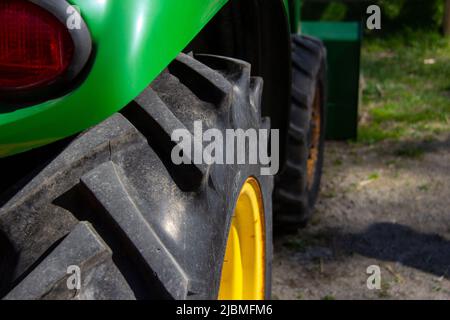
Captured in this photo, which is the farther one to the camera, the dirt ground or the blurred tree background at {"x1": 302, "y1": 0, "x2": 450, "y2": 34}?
the blurred tree background at {"x1": 302, "y1": 0, "x2": 450, "y2": 34}

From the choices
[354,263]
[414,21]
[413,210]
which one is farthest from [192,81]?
[414,21]

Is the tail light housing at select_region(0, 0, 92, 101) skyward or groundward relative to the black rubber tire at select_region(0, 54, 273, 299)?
skyward

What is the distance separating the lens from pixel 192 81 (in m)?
1.20

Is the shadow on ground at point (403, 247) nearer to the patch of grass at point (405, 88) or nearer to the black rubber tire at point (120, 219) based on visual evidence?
the patch of grass at point (405, 88)

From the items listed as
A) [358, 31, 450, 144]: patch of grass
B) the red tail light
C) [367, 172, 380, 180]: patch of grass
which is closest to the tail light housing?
the red tail light

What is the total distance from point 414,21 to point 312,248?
3.29 meters

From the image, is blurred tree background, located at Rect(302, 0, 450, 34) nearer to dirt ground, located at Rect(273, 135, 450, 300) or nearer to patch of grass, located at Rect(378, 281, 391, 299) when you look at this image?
dirt ground, located at Rect(273, 135, 450, 300)

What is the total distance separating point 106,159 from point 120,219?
0.10 m

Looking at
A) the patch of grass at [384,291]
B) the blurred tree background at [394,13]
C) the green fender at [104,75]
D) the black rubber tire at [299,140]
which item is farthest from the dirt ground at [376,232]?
the blurred tree background at [394,13]

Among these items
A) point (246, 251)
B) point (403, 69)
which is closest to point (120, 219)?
point (246, 251)

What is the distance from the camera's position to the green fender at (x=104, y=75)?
2.85ft

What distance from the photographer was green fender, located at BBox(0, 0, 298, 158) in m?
0.87

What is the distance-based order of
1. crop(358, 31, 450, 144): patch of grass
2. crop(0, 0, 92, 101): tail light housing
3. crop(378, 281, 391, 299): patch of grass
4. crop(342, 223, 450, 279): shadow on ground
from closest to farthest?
crop(0, 0, 92, 101): tail light housing, crop(378, 281, 391, 299): patch of grass, crop(342, 223, 450, 279): shadow on ground, crop(358, 31, 450, 144): patch of grass
